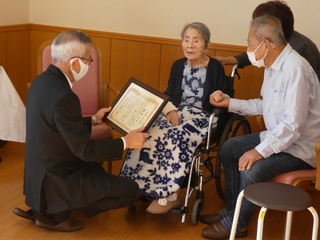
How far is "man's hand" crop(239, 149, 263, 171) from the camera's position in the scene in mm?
2729

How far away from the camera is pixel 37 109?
8.68ft

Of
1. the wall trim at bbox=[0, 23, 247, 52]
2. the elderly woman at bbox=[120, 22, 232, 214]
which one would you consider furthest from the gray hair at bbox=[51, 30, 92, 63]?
the wall trim at bbox=[0, 23, 247, 52]

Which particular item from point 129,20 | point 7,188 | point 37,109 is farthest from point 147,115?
point 129,20

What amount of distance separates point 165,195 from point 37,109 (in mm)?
953

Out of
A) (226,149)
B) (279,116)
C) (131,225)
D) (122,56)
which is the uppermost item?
(122,56)

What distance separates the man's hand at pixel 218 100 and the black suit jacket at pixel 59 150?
758 millimetres

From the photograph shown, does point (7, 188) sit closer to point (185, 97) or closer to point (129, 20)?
point (185, 97)

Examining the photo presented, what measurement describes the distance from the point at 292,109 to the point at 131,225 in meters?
1.23

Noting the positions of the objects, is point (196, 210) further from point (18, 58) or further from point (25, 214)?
point (18, 58)

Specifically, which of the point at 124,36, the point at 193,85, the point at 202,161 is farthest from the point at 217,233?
the point at 124,36

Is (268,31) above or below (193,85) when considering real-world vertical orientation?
above

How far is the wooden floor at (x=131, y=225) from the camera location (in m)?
2.90

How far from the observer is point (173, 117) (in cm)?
322

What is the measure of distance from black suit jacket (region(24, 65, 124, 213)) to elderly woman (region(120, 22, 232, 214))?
310mm
